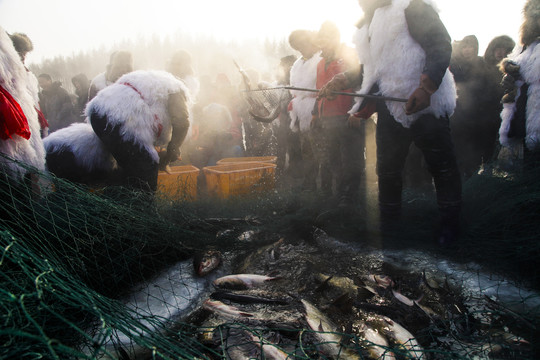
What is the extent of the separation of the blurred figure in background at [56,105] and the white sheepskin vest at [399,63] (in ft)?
27.4

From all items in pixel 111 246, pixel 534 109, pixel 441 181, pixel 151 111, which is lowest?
pixel 111 246

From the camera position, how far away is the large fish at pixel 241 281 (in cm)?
226

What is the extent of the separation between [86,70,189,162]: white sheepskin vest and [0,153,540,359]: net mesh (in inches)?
26.2

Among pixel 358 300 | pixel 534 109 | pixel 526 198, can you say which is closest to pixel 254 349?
pixel 358 300

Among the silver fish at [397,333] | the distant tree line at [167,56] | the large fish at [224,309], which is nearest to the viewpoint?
the silver fish at [397,333]

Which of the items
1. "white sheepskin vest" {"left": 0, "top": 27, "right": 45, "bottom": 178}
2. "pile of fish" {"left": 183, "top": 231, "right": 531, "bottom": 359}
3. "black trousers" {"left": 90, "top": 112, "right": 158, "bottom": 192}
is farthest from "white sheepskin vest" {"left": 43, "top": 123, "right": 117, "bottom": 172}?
"pile of fish" {"left": 183, "top": 231, "right": 531, "bottom": 359}

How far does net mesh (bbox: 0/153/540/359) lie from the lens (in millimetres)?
1203

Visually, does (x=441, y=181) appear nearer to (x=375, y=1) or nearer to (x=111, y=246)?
(x=375, y=1)

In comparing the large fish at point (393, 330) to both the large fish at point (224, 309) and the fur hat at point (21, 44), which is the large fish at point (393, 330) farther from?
the fur hat at point (21, 44)

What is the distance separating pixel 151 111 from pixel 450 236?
318 centimetres

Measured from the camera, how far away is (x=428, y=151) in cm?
263

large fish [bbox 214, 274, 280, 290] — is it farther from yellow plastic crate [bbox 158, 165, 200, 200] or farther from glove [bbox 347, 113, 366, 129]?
glove [bbox 347, 113, 366, 129]

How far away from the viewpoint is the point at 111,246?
7.63ft

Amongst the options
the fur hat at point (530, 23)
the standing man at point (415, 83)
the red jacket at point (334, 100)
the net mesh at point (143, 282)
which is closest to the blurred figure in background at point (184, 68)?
the red jacket at point (334, 100)
